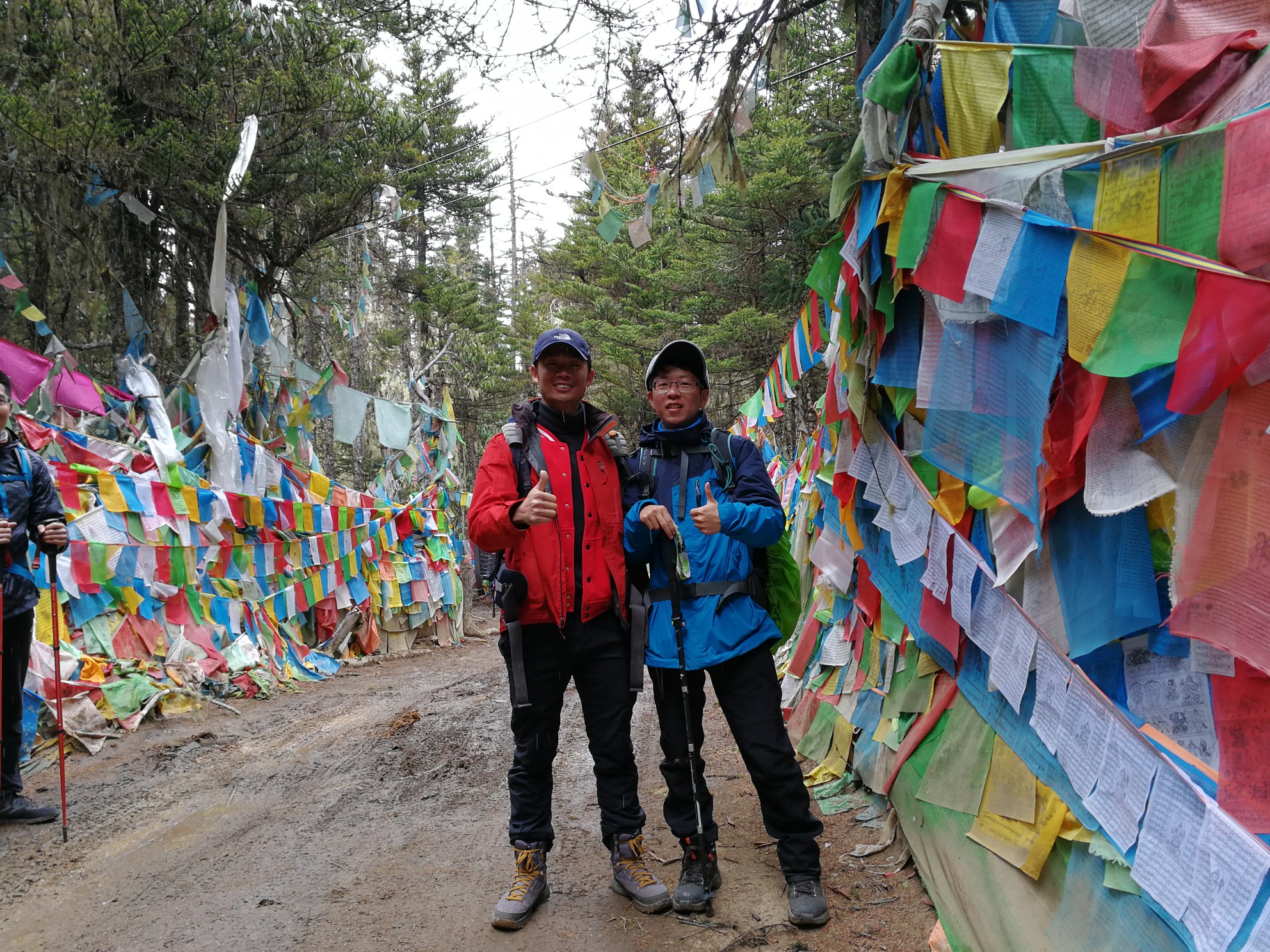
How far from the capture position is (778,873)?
10.8 ft

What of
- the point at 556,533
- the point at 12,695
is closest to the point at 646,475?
the point at 556,533

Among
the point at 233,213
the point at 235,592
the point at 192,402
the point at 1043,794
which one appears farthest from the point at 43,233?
the point at 1043,794

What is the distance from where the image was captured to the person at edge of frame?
14.1ft

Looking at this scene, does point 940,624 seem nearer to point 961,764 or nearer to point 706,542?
point 961,764

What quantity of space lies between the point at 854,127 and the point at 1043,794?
3.89 metres

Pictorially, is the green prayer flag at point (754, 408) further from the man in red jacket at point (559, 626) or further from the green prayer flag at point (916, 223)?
the green prayer flag at point (916, 223)

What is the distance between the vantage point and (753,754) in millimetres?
2932

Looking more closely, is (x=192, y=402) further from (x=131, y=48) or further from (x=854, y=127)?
→ (x=854, y=127)

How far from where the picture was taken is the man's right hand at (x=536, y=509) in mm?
2840

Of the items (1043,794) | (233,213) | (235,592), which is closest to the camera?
(1043,794)

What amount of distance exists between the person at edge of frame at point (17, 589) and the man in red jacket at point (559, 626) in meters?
2.90

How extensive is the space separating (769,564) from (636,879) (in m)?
1.29

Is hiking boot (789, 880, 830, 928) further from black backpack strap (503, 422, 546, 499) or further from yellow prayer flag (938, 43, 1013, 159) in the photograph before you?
yellow prayer flag (938, 43, 1013, 159)

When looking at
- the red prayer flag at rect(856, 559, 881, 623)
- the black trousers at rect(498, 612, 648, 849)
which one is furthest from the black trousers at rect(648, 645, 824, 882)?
the red prayer flag at rect(856, 559, 881, 623)
